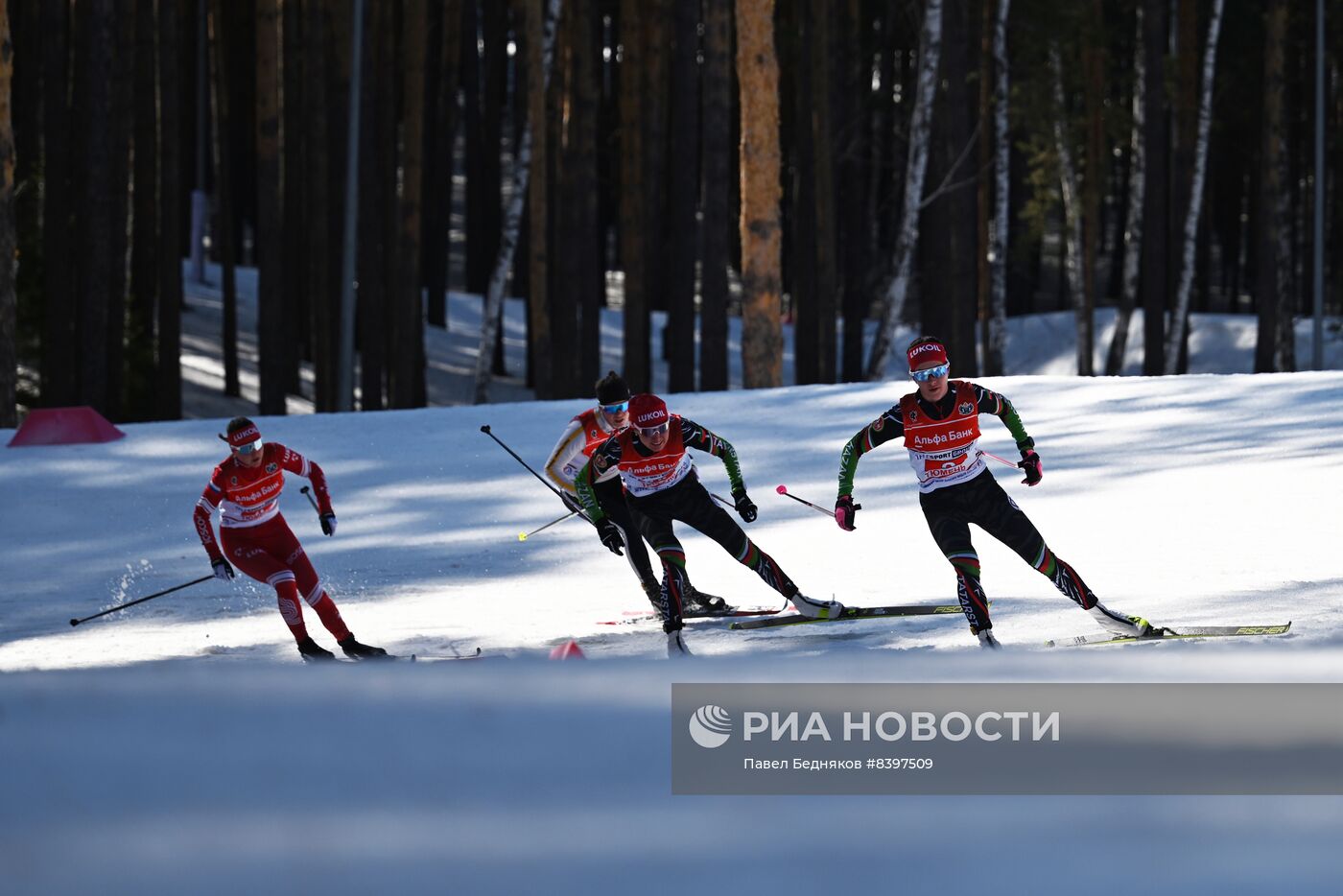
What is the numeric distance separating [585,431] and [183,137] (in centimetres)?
3111

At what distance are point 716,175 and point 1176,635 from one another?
14373mm

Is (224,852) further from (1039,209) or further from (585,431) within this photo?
(1039,209)

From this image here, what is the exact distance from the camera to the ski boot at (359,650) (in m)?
9.27

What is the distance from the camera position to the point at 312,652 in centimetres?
937

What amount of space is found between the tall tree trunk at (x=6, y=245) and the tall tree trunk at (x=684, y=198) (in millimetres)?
9379

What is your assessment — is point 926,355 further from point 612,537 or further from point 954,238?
point 954,238

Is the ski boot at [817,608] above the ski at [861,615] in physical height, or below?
above

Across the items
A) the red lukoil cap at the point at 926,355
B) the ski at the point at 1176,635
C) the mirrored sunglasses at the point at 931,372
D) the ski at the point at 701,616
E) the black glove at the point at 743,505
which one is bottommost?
the ski at the point at 701,616

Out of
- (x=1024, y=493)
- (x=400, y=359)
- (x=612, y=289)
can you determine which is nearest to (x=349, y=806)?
(x=1024, y=493)

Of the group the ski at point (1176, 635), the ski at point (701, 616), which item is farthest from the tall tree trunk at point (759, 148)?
the ski at point (1176, 635)

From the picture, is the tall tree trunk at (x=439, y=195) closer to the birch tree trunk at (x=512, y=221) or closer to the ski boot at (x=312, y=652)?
the birch tree trunk at (x=512, y=221)

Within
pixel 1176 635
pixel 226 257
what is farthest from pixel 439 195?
pixel 1176 635

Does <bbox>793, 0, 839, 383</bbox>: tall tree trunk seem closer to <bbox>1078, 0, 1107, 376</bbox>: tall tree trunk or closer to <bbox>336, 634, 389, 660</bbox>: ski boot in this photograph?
<bbox>1078, 0, 1107, 376</bbox>: tall tree trunk

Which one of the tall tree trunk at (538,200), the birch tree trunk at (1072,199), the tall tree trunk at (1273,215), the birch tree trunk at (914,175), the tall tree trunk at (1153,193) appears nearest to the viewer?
the birch tree trunk at (914,175)
